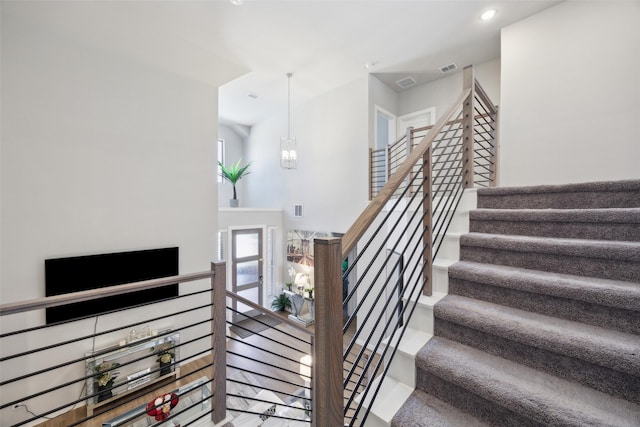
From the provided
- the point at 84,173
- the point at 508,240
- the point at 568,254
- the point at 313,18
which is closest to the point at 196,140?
the point at 84,173

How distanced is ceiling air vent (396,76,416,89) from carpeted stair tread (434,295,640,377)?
4.95 metres

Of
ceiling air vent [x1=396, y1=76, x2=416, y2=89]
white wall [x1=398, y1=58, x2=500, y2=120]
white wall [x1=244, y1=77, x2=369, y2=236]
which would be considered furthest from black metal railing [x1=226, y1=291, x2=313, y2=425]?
ceiling air vent [x1=396, y1=76, x2=416, y2=89]

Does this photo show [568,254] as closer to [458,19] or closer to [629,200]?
[629,200]

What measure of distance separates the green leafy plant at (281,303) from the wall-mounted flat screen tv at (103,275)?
3362 millimetres

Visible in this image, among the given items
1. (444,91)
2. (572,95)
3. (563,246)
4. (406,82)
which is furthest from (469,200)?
(406,82)

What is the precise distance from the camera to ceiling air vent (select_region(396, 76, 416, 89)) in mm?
5078

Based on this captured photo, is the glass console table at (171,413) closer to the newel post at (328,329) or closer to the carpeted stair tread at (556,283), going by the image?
the newel post at (328,329)

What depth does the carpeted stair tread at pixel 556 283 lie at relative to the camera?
1.09m

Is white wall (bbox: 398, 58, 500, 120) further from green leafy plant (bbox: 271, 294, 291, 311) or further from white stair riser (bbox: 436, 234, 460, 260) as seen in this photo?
green leafy plant (bbox: 271, 294, 291, 311)

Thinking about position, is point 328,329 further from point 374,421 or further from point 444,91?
point 444,91

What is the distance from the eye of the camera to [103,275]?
3139 mm

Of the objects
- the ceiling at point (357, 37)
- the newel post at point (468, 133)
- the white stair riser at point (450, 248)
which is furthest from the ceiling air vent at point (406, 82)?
the white stair riser at point (450, 248)

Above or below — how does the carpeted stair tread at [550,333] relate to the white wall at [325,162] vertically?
below

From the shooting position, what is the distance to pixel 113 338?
3326 millimetres
